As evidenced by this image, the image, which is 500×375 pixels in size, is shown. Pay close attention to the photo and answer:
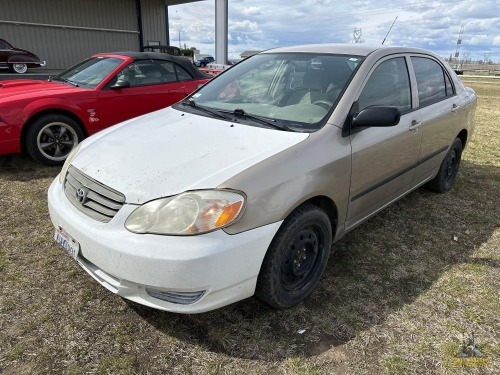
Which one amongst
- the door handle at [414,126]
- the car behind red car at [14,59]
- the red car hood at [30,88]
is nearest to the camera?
the door handle at [414,126]

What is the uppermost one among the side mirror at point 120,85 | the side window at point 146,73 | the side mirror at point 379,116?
the side mirror at point 379,116

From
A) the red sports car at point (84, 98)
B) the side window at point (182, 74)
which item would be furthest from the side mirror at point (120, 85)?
the side window at point (182, 74)

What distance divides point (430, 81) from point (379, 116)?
1.69m

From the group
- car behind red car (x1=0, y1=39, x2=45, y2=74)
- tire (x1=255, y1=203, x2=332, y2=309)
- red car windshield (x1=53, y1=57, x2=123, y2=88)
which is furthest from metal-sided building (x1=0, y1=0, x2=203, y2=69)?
tire (x1=255, y1=203, x2=332, y2=309)

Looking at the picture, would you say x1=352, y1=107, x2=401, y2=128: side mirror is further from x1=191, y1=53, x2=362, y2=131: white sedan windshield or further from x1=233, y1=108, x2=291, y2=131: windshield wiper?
x1=233, y1=108, x2=291, y2=131: windshield wiper

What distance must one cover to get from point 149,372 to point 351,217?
169 centimetres

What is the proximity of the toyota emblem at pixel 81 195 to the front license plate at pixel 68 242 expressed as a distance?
22cm

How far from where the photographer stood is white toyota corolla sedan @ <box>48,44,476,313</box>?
1958 millimetres

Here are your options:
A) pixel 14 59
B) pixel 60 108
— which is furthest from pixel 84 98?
pixel 14 59

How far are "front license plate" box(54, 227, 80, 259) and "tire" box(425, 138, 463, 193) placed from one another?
3.75 metres

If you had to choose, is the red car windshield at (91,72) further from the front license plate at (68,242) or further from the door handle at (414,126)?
the door handle at (414,126)

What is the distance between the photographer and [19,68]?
13203 mm

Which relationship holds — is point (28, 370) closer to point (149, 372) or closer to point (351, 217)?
point (149, 372)

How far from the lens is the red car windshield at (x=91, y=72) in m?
5.44
